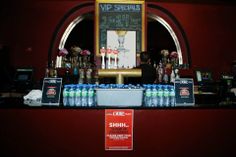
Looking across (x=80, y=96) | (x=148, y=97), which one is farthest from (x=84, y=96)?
(x=148, y=97)

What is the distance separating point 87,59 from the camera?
647 centimetres

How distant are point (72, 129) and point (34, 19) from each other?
170 inches

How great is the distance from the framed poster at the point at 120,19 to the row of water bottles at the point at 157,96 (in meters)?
3.51

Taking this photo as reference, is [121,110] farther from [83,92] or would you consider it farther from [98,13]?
[98,13]

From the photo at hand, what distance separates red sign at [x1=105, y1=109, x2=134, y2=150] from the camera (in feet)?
10.5

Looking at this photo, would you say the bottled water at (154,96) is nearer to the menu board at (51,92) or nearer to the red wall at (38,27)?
the menu board at (51,92)

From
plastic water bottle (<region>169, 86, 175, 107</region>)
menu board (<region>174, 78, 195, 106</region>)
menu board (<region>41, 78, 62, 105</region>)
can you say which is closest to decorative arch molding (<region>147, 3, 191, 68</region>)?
menu board (<region>174, 78, 195, 106</region>)

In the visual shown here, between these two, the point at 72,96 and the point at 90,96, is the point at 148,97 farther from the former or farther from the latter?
the point at 72,96

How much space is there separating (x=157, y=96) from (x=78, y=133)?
2.94 feet

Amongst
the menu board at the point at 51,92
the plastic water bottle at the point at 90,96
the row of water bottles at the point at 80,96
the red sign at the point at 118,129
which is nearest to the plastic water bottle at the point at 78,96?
the row of water bottles at the point at 80,96

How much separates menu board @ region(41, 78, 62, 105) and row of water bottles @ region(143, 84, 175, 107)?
3.07 ft

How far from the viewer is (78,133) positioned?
3.22 metres

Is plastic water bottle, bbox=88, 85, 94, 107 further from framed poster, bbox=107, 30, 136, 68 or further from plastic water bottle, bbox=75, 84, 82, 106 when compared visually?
framed poster, bbox=107, 30, 136, 68

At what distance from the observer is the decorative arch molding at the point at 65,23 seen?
6.93 metres
